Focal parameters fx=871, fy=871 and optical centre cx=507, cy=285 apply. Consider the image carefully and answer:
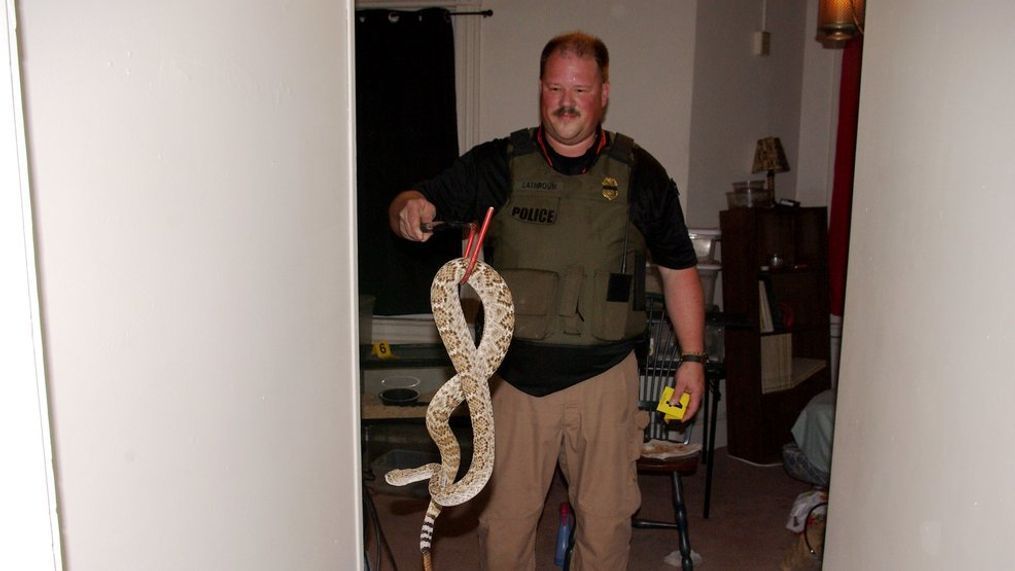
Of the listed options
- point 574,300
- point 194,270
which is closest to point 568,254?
point 574,300

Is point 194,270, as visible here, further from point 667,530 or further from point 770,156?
point 770,156

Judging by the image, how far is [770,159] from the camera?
16.6ft

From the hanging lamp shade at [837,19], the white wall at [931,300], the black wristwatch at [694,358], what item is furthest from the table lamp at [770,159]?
the white wall at [931,300]

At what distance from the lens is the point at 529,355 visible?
242cm

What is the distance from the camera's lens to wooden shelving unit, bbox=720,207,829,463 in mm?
4648

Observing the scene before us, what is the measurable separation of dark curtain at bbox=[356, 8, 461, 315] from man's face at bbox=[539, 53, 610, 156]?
2.33m

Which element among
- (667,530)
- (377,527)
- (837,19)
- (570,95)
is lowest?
(667,530)

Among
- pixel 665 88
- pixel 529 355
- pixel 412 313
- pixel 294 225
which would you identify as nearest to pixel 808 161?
pixel 665 88

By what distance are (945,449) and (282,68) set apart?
1.24 metres

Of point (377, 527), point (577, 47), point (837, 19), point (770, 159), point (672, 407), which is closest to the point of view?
point (577, 47)

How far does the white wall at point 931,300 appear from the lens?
4.31 feet

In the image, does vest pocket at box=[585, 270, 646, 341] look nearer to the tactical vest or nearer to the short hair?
the tactical vest

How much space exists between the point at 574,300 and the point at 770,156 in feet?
10.1

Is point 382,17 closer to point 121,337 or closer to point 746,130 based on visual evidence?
point 746,130
